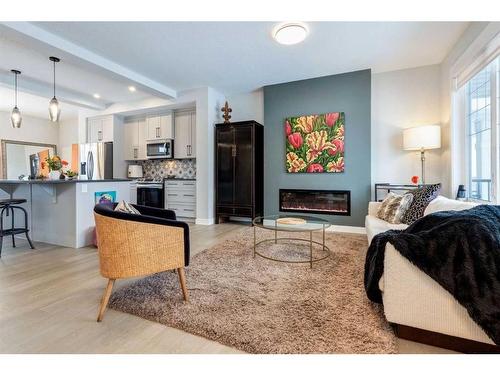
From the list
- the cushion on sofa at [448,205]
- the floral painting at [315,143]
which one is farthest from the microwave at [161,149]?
the cushion on sofa at [448,205]

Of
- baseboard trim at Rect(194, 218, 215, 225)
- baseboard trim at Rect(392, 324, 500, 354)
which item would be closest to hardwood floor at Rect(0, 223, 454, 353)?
baseboard trim at Rect(392, 324, 500, 354)

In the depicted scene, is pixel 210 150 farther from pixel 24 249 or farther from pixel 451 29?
pixel 451 29

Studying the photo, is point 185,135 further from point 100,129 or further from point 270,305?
point 270,305

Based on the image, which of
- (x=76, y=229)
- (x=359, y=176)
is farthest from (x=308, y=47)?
(x=76, y=229)

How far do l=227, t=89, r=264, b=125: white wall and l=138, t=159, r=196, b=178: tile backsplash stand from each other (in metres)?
1.50

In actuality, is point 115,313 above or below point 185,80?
below

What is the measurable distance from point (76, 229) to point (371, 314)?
347cm

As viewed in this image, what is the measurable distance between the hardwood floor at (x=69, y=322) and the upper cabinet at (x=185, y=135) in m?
3.16

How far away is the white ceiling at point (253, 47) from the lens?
2738 mm

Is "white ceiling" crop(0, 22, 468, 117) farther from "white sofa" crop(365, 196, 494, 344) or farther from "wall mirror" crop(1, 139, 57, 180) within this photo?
"wall mirror" crop(1, 139, 57, 180)

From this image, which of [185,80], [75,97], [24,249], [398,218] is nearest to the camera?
[398,218]

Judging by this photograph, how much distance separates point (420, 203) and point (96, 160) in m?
6.51

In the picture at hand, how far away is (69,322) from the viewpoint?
1.52m

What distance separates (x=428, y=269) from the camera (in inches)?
47.9
